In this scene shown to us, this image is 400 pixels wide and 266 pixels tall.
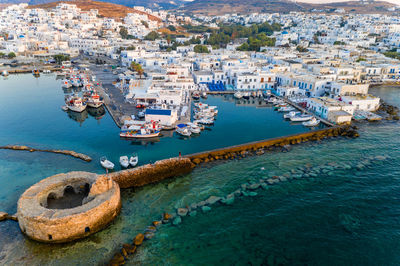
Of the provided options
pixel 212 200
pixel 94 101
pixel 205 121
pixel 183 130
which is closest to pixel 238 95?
pixel 205 121

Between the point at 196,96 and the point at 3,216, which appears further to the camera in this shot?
the point at 196,96

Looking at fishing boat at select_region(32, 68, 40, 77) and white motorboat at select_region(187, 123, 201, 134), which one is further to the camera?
fishing boat at select_region(32, 68, 40, 77)

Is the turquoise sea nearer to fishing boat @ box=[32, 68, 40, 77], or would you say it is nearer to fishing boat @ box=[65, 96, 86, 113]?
fishing boat @ box=[65, 96, 86, 113]

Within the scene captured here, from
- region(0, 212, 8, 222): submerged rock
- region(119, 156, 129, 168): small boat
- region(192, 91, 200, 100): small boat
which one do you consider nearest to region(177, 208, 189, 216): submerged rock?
region(119, 156, 129, 168): small boat

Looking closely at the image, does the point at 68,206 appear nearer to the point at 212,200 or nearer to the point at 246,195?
the point at 212,200

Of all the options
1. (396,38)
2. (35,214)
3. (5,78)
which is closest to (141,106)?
(35,214)

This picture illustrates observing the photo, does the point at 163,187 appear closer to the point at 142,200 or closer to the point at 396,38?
the point at 142,200
